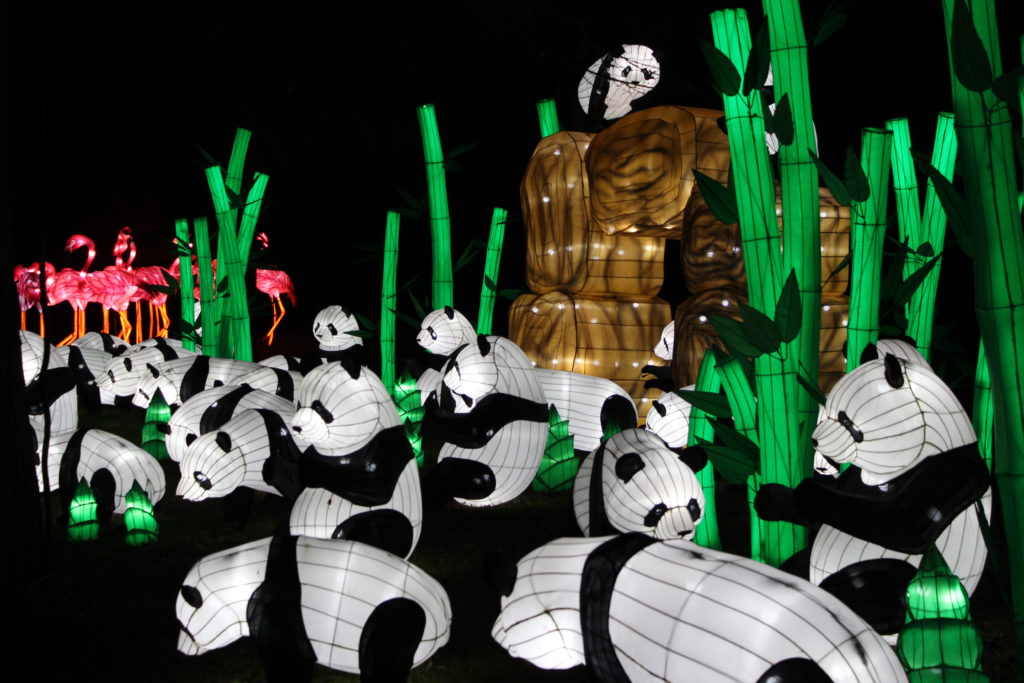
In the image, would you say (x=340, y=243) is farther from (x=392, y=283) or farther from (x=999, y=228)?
(x=999, y=228)

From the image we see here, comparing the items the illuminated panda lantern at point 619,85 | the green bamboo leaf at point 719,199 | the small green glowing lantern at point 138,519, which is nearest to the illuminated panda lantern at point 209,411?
the small green glowing lantern at point 138,519

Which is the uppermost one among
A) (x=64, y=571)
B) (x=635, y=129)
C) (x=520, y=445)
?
(x=635, y=129)

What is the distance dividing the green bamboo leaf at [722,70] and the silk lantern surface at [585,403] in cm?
220

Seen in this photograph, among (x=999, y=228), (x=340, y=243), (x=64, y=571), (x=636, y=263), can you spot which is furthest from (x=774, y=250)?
(x=340, y=243)

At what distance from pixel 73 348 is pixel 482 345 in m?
3.89

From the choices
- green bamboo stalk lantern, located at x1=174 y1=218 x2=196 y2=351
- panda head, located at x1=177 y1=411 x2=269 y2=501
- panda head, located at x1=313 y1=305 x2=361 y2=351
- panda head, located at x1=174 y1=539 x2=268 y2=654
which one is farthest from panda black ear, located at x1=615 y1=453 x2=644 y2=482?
green bamboo stalk lantern, located at x1=174 y1=218 x2=196 y2=351

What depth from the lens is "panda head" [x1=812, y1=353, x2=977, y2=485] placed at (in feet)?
6.53

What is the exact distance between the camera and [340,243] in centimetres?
1108

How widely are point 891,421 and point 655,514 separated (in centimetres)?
77

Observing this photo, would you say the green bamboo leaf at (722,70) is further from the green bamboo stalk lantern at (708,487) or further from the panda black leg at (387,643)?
the panda black leg at (387,643)

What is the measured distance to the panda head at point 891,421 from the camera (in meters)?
1.99

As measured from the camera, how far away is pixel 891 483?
6.63ft

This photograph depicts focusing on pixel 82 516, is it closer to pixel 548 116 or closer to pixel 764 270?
pixel 764 270

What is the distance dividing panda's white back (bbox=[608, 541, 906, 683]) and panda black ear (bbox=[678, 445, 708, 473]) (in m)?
1.00
